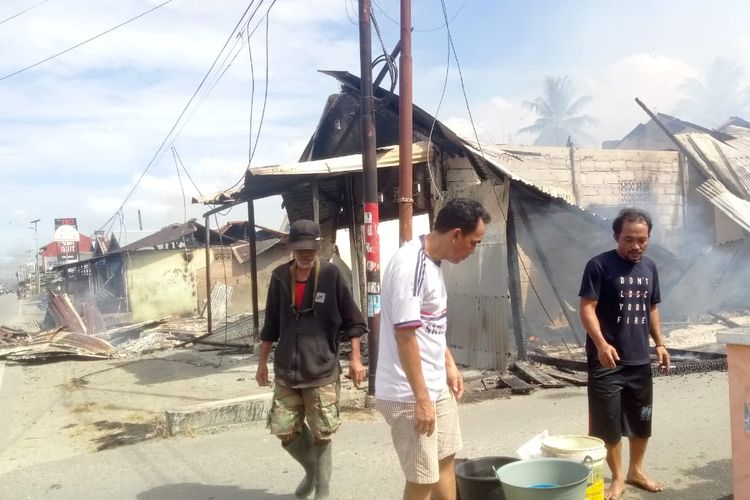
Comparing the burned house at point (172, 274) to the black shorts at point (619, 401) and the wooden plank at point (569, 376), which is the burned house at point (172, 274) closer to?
the wooden plank at point (569, 376)

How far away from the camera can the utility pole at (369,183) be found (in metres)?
6.89

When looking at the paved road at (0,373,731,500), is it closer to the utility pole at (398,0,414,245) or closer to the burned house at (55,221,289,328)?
the utility pole at (398,0,414,245)

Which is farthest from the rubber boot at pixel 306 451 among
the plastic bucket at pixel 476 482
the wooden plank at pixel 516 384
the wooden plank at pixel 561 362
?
the wooden plank at pixel 561 362

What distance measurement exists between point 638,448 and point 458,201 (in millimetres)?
2354

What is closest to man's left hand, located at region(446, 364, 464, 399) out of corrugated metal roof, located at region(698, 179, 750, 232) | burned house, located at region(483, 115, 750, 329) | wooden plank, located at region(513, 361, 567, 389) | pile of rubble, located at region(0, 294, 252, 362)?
wooden plank, located at region(513, 361, 567, 389)

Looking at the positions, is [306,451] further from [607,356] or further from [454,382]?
[607,356]

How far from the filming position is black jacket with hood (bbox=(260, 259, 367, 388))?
13.4ft

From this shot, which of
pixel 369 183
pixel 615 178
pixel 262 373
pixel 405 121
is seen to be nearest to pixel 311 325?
pixel 262 373

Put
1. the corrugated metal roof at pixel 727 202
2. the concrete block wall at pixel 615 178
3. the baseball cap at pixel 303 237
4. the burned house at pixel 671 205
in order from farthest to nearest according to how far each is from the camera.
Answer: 1. the concrete block wall at pixel 615 178
2. the corrugated metal roof at pixel 727 202
3. the burned house at pixel 671 205
4. the baseball cap at pixel 303 237

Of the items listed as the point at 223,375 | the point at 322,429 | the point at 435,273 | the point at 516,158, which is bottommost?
the point at 223,375

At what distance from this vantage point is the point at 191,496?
452 centimetres

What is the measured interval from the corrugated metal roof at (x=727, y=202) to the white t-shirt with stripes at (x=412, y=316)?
10354 mm

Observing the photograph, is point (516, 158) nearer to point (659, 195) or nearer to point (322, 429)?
point (659, 195)

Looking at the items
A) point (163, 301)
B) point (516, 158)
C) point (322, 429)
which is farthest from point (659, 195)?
point (163, 301)
